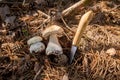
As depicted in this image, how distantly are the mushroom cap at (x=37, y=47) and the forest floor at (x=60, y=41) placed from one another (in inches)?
1.8

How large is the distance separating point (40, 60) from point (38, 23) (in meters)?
0.44

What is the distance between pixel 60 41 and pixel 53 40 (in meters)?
0.10

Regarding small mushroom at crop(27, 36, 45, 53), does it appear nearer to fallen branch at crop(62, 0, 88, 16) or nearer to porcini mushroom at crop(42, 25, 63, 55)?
porcini mushroom at crop(42, 25, 63, 55)

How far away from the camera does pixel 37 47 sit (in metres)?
2.12

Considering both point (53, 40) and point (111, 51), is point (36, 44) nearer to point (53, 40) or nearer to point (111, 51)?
point (53, 40)

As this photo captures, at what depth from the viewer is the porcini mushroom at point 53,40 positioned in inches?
82.2

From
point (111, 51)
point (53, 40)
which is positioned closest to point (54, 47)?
point (53, 40)

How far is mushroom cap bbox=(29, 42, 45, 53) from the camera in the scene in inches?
83.5

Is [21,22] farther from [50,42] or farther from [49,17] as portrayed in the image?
[50,42]

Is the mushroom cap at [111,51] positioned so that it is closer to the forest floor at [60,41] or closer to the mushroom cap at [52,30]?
the forest floor at [60,41]

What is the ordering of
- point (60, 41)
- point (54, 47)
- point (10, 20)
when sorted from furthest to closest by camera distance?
point (10, 20)
point (60, 41)
point (54, 47)

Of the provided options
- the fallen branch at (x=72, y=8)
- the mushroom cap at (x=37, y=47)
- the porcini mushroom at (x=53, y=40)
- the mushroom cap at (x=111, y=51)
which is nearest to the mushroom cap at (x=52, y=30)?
the porcini mushroom at (x=53, y=40)

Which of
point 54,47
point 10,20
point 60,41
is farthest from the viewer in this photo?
point 10,20

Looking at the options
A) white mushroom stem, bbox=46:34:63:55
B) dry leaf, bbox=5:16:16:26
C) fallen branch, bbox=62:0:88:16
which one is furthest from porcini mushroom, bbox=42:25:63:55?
dry leaf, bbox=5:16:16:26
